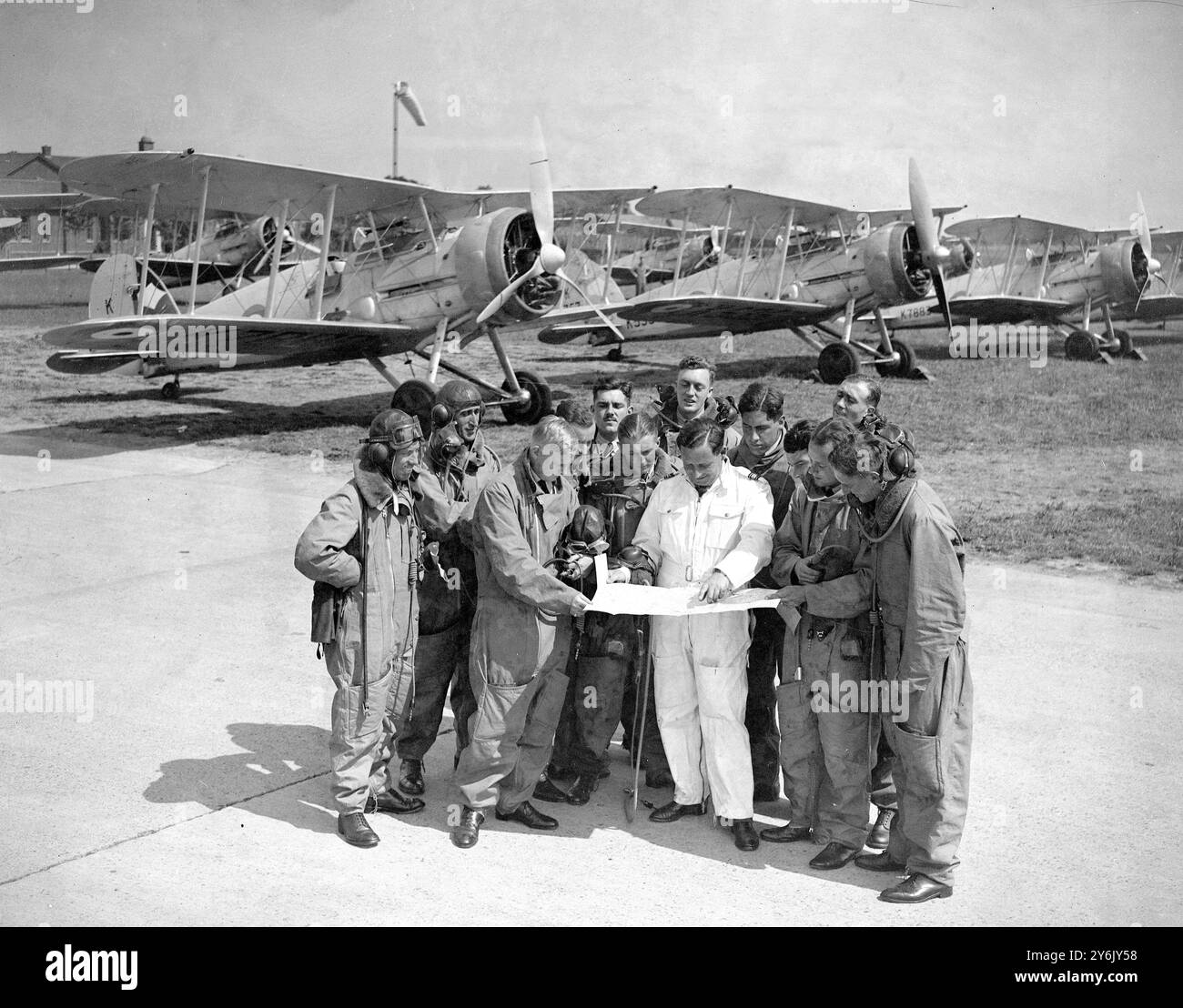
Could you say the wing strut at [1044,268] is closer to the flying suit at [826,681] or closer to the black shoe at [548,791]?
the flying suit at [826,681]

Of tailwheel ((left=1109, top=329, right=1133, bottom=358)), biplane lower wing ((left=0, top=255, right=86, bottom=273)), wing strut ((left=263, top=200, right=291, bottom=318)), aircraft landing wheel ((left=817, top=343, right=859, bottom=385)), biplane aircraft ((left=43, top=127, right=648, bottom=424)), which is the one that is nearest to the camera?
biplane aircraft ((left=43, top=127, right=648, bottom=424))

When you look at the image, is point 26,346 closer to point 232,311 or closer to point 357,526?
point 232,311

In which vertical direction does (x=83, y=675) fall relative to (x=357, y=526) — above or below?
below

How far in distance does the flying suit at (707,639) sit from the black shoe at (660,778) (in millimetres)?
→ 318

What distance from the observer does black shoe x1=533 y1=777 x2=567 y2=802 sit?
15.2ft

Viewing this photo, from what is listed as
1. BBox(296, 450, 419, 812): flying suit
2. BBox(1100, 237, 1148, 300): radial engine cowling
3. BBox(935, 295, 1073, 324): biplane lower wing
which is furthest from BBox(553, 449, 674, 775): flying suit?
BBox(1100, 237, 1148, 300): radial engine cowling

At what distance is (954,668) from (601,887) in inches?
57.1

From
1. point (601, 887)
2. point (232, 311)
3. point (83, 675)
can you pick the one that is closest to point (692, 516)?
point (601, 887)

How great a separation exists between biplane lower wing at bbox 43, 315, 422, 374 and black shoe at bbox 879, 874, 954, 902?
41.8ft

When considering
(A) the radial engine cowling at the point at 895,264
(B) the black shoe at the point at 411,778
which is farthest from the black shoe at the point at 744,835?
(A) the radial engine cowling at the point at 895,264

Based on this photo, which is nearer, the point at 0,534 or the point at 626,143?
the point at 0,534

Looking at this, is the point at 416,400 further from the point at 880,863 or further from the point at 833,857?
the point at 880,863

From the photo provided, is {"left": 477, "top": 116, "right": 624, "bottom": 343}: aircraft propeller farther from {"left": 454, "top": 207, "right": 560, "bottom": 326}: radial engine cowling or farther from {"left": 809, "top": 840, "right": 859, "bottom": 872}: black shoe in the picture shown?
{"left": 809, "top": 840, "right": 859, "bottom": 872}: black shoe

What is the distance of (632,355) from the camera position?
27484mm
